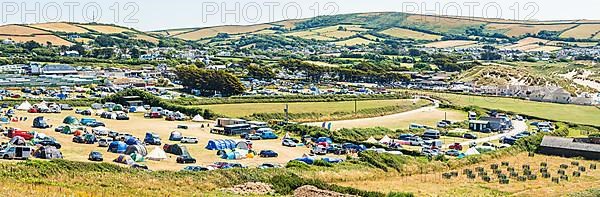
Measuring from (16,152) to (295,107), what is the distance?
24.8 meters

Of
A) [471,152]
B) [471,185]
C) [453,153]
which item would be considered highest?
[471,152]

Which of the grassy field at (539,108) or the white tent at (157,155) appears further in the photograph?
the grassy field at (539,108)

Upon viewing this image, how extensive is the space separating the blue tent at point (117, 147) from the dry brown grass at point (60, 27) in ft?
340

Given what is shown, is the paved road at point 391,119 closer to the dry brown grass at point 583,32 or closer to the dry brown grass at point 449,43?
the dry brown grass at point 449,43

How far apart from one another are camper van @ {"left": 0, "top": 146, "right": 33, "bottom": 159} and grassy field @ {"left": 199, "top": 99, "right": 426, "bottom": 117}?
19043mm

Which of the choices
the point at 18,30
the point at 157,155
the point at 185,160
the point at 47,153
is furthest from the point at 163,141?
the point at 18,30

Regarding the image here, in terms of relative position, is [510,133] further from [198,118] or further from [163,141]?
[163,141]

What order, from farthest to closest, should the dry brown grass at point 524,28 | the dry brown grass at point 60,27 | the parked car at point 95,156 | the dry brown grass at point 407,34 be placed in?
the dry brown grass at point 407,34, the dry brown grass at point 524,28, the dry brown grass at point 60,27, the parked car at point 95,156

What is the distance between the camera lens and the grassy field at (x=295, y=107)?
45062 millimetres

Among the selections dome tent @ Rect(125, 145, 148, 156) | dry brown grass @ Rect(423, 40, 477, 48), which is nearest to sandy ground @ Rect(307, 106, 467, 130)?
dome tent @ Rect(125, 145, 148, 156)

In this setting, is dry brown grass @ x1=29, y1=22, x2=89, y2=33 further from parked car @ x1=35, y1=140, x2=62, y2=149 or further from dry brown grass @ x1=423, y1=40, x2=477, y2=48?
parked car @ x1=35, y1=140, x2=62, y2=149

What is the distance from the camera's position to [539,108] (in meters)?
53.0

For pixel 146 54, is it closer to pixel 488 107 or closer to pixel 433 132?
pixel 488 107

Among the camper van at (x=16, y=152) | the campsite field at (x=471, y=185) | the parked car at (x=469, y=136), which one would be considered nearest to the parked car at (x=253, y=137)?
the parked car at (x=469, y=136)
